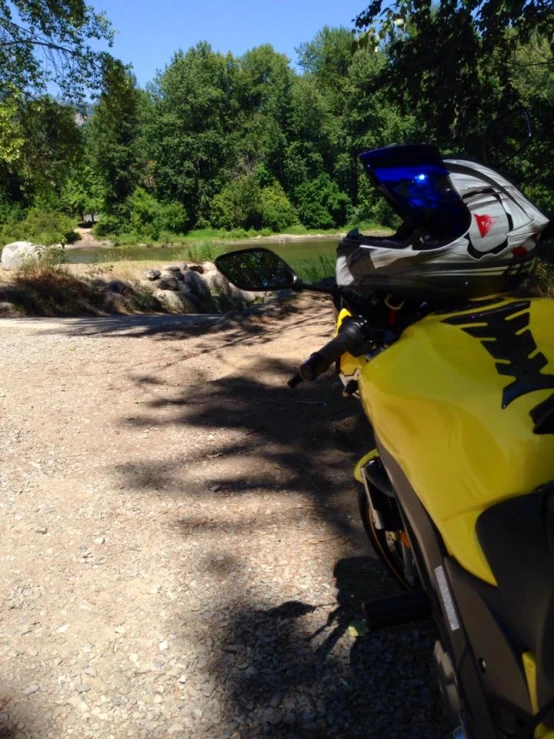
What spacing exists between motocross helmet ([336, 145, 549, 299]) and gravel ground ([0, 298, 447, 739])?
50.7 inches

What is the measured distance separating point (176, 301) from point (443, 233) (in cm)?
1610

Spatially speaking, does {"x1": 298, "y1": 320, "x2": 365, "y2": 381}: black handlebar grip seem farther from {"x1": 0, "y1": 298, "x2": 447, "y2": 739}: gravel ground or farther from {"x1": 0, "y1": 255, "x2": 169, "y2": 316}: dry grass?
{"x1": 0, "y1": 255, "x2": 169, "y2": 316}: dry grass

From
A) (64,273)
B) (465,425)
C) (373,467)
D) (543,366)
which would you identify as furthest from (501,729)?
(64,273)

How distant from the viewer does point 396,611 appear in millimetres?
1722

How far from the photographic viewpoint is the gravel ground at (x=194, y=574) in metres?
2.25

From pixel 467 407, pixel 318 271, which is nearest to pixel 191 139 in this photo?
pixel 318 271

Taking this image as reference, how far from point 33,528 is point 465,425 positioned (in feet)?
8.56

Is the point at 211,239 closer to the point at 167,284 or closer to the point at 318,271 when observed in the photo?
the point at 167,284

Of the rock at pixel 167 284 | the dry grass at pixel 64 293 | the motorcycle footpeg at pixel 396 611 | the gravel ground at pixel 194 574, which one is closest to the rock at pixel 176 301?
the dry grass at pixel 64 293

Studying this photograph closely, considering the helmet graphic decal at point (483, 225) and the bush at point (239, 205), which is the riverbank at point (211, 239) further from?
the helmet graphic decal at point (483, 225)

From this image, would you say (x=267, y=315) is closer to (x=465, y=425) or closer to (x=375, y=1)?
(x=375, y=1)

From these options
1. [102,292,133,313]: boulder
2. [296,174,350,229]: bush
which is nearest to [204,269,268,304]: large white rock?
[102,292,133,313]: boulder

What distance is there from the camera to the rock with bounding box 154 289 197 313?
17.7 metres

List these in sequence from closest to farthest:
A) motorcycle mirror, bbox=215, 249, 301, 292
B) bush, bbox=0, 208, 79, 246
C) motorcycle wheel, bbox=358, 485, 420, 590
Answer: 1. motorcycle mirror, bbox=215, 249, 301, 292
2. motorcycle wheel, bbox=358, 485, 420, 590
3. bush, bbox=0, 208, 79, 246
